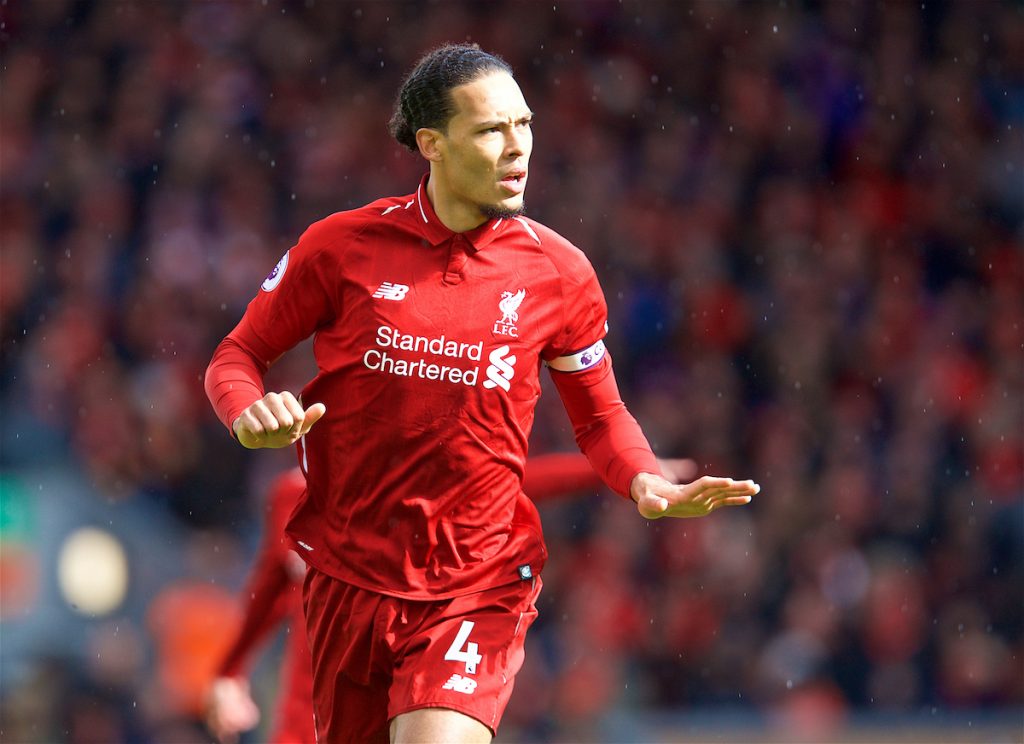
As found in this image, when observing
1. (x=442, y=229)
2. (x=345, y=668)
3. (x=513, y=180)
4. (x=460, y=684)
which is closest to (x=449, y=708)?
(x=460, y=684)

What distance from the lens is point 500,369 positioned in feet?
12.2

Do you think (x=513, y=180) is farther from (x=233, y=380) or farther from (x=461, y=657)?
(x=461, y=657)

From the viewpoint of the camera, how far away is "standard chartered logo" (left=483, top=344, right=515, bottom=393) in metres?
3.70

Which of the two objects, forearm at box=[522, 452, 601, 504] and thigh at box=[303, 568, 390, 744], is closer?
thigh at box=[303, 568, 390, 744]

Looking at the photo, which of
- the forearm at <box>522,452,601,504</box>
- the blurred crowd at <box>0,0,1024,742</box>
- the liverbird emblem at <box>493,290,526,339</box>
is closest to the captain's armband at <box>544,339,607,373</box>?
the liverbird emblem at <box>493,290,526,339</box>

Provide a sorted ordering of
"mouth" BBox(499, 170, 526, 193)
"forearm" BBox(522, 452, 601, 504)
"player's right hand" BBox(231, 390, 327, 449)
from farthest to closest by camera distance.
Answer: "forearm" BBox(522, 452, 601, 504), "mouth" BBox(499, 170, 526, 193), "player's right hand" BBox(231, 390, 327, 449)

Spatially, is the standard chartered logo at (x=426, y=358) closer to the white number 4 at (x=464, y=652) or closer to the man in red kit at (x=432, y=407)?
the man in red kit at (x=432, y=407)

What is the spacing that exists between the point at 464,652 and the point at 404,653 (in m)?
0.15

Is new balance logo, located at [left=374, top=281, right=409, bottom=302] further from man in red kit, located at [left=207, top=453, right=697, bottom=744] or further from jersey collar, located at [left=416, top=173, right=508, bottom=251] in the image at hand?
man in red kit, located at [left=207, top=453, right=697, bottom=744]

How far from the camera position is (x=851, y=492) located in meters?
9.66

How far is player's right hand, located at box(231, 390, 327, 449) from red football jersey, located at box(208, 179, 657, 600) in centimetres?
26

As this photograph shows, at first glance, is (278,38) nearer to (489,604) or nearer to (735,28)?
(735,28)

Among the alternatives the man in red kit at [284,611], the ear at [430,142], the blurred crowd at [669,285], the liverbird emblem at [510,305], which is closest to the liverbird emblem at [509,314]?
the liverbird emblem at [510,305]

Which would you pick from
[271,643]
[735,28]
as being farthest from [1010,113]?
[271,643]
